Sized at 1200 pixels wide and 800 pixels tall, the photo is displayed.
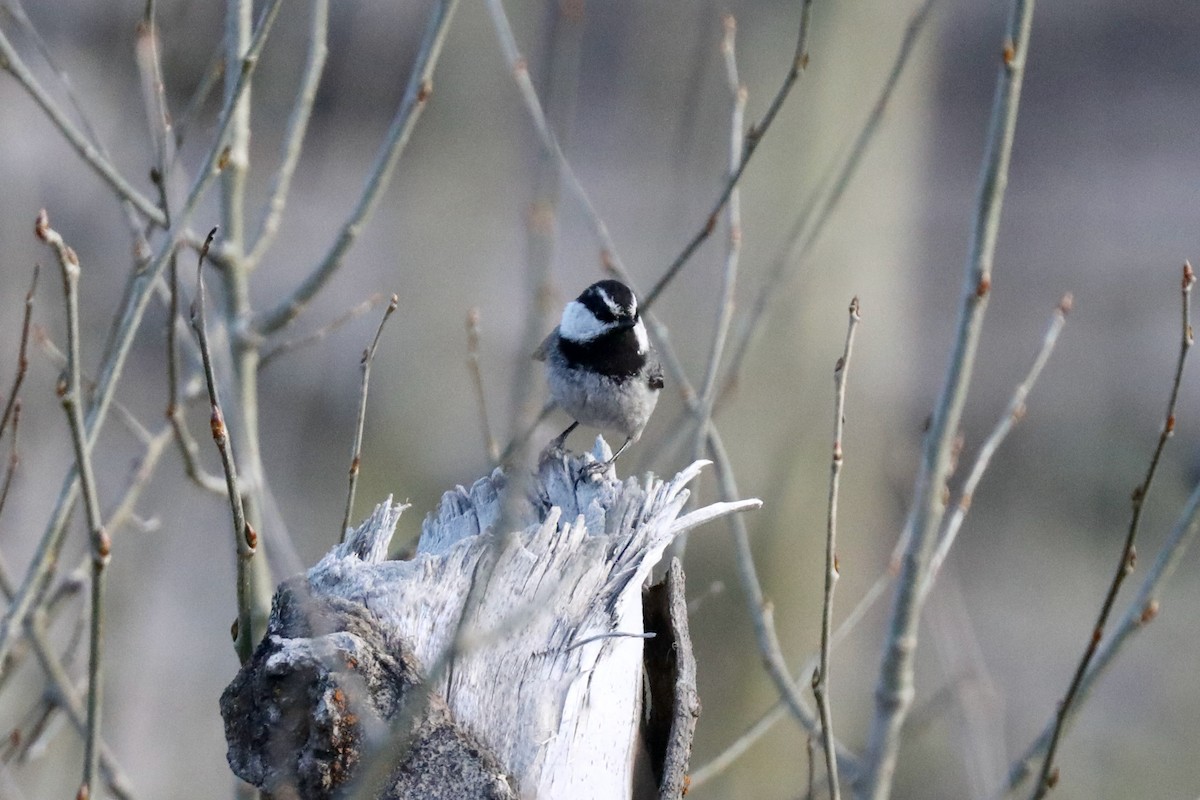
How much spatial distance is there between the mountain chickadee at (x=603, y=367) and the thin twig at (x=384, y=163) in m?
0.73

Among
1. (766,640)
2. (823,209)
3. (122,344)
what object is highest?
(823,209)

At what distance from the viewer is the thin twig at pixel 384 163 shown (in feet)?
7.90

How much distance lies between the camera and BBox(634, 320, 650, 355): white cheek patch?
3.40m

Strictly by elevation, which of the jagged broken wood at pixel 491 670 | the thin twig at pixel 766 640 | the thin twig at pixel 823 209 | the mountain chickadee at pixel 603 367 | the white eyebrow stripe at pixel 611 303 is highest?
the thin twig at pixel 823 209

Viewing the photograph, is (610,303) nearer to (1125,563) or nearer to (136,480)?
(136,480)

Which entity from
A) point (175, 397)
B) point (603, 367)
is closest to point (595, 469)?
point (603, 367)

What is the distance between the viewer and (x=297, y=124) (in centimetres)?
278

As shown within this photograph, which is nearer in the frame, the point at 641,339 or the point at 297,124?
the point at 297,124

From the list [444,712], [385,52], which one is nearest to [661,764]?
[444,712]

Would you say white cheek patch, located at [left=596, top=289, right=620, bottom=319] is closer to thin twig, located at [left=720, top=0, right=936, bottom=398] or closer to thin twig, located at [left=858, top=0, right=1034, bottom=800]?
thin twig, located at [left=720, top=0, right=936, bottom=398]

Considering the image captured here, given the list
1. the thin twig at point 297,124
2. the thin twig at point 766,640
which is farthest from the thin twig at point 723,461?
the thin twig at point 297,124

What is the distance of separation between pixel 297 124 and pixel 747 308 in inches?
86.5

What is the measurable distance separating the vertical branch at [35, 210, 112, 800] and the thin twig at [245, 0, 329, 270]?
3.48 feet

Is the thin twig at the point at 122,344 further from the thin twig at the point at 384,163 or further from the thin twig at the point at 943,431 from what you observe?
the thin twig at the point at 943,431
